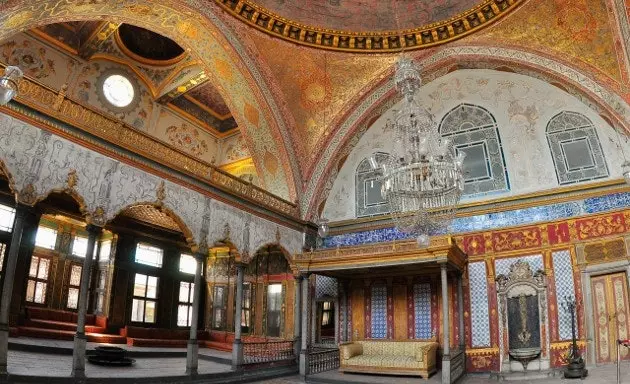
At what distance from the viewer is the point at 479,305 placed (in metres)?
10.8

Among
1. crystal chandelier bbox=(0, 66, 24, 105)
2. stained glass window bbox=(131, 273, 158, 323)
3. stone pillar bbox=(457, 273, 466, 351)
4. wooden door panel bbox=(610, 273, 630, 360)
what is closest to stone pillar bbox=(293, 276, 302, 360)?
stone pillar bbox=(457, 273, 466, 351)

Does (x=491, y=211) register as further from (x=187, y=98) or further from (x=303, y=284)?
(x=187, y=98)

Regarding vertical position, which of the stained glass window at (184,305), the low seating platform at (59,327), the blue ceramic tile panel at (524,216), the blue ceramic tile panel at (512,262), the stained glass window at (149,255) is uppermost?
the blue ceramic tile panel at (524,216)

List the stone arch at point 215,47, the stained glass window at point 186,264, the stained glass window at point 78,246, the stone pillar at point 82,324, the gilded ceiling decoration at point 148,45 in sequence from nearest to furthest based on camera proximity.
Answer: the stone pillar at point 82,324, the stone arch at point 215,47, the gilded ceiling decoration at point 148,45, the stained glass window at point 78,246, the stained glass window at point 186,264


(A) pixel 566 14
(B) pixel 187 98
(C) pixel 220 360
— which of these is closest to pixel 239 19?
(B) pixel 187 98

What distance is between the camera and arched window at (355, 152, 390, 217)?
12.8m

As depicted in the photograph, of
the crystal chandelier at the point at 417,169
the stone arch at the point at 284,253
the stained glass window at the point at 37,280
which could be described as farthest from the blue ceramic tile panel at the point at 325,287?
the stained glass window at the point at 37,280

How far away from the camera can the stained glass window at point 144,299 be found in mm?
12836

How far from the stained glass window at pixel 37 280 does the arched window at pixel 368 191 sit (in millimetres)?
8365

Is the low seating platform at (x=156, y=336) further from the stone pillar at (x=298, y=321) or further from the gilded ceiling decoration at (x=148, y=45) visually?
the gilded ceiling decoration at (x=148, y=45)

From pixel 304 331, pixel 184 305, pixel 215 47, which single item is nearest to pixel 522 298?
pixel 304 331

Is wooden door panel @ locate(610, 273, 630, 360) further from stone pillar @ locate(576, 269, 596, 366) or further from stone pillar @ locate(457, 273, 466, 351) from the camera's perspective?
stone pillar @ locate(457, 273, 466, 351)

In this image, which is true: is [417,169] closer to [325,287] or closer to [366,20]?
[366,20]

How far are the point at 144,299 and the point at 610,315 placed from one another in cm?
1153
